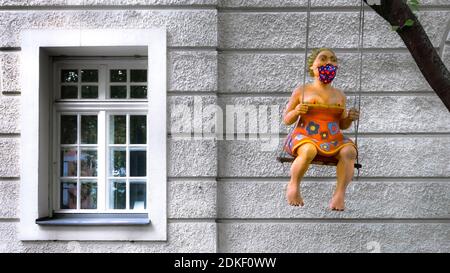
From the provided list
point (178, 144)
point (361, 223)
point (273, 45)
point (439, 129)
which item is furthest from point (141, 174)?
point (439, 129)

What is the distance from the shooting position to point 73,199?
18.8 ft

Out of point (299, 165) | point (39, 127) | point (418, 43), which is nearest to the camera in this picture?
point (418, 43)

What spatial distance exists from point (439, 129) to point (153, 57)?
289cm

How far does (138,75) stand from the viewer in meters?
5.71

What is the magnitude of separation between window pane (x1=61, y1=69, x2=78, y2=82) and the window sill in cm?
138

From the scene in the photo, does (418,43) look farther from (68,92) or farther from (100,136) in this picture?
(68,92)

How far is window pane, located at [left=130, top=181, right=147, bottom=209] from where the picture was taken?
224 inches

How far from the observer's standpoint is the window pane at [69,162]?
5738mm

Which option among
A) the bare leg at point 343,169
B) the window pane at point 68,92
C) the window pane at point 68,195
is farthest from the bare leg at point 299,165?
the window pane at point 68,92

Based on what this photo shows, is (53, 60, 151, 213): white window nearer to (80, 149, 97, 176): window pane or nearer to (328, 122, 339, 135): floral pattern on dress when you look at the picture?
(80, 149, 97, 176): window pane

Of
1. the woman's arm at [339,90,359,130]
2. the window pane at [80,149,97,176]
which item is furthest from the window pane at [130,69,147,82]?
the woman's arm at [339,90,359,130]

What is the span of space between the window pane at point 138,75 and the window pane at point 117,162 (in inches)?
29.0

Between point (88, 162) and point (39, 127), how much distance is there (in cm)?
63

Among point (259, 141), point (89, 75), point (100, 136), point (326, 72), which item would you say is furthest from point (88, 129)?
point (326, 72)
